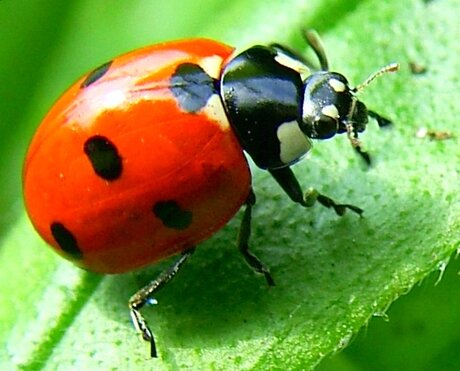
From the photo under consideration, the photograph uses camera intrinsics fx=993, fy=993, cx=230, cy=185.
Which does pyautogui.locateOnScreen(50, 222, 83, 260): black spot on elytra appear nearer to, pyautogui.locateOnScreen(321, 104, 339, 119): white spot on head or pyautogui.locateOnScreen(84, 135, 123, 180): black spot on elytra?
pyautogui.locateOnScreen(84, 135, 123, 180): black spot on elytra

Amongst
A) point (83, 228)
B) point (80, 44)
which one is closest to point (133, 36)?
point (80, 44)

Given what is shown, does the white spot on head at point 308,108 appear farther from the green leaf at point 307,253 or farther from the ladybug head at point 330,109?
the green leaf at point 307,253

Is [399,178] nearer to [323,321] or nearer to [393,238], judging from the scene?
[393,238]

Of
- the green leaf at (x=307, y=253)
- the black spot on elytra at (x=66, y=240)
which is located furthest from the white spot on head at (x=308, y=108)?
the black spot on elytra at (x=66, y=240)

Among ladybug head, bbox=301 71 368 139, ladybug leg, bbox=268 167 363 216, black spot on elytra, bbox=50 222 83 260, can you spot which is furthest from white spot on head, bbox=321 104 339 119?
black spot on elytra, bbox=50 222 83 260

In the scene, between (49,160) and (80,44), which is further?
(80,44)

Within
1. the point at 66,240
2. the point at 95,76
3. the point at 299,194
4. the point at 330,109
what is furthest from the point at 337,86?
the point at 66,240
